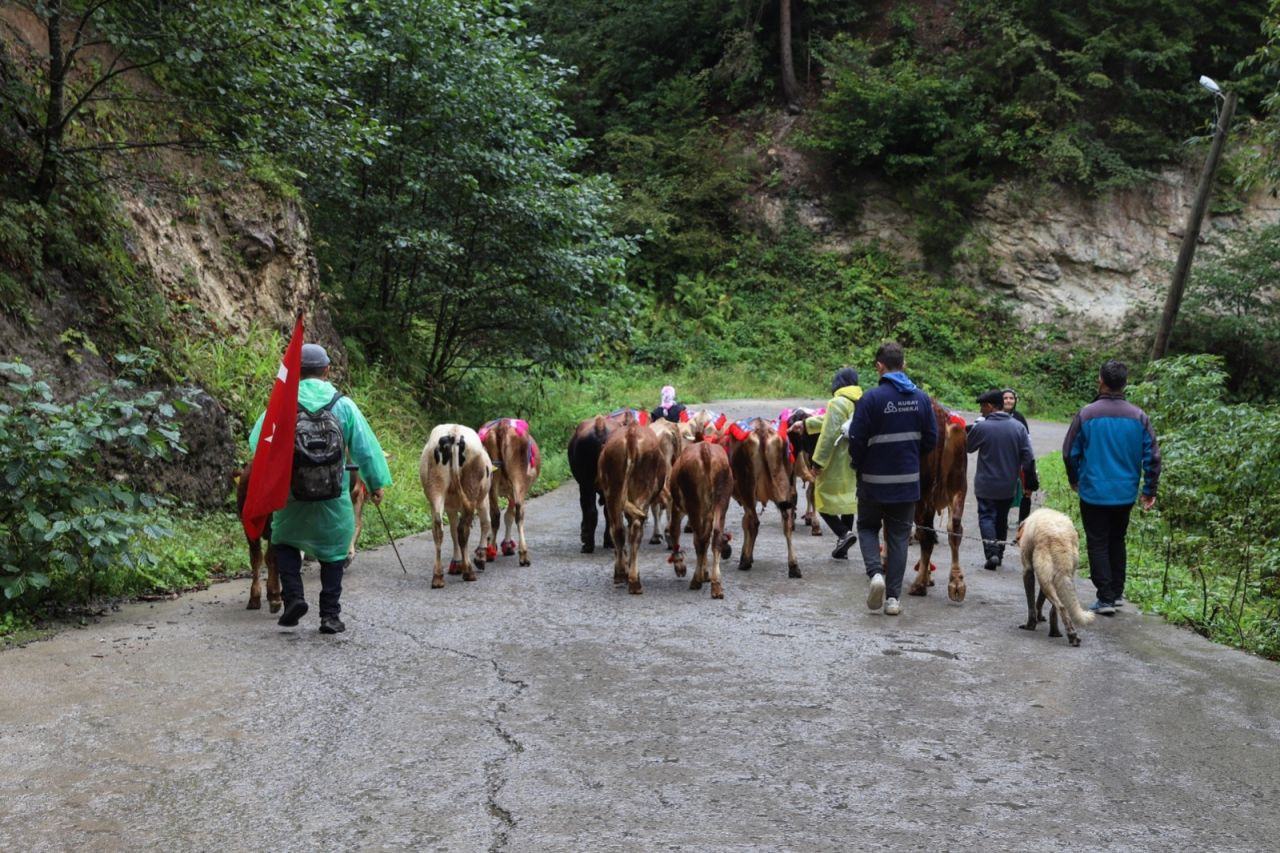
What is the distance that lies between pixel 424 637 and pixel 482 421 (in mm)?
12738

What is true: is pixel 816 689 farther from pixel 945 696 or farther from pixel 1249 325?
pixel 1249 325

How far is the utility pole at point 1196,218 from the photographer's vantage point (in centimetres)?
1911

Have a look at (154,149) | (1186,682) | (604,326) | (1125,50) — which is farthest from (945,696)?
(1125,50)

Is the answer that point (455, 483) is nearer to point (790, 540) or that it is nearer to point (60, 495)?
point (790, 540)

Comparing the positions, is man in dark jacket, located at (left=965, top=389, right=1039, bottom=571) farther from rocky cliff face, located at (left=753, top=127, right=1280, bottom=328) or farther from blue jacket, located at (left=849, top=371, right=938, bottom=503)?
rocky cliff face, located at (left=753, top=127, right=1280, bottom=328)

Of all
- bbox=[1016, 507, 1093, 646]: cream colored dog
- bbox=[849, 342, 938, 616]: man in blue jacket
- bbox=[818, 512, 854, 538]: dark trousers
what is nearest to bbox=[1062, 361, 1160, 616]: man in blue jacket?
bbox=[1016, 507, 1093, 646]: cream colored dog

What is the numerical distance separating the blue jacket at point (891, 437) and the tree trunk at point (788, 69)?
3563cm

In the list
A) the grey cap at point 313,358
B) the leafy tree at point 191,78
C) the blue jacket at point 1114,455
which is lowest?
the blue jacket at point 1114,455

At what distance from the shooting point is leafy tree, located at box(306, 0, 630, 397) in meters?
16.8

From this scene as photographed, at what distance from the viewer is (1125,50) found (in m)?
36.0

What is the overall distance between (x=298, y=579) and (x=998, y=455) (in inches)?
271

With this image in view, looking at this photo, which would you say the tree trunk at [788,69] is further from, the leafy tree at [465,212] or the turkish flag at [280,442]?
the turkish flag at [280,442]

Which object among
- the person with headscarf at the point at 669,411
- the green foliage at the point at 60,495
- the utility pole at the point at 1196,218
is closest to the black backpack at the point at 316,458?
the green foliage at the point at 60,495

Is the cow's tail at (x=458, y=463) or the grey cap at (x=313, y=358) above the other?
the grey cap at (x=313, y=358)
